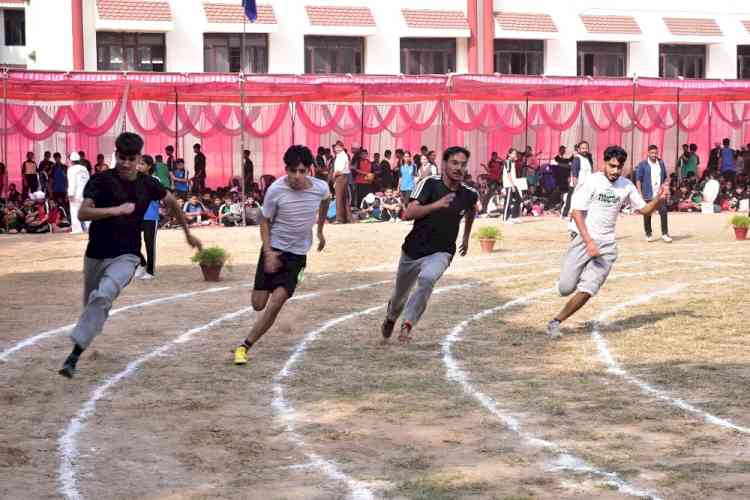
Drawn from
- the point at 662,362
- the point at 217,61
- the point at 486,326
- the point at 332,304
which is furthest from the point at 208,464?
the point at 217,61

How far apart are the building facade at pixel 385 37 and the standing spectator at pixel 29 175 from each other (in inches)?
376

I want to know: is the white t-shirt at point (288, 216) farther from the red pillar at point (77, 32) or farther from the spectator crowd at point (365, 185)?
the red pillar at point (77, 32)

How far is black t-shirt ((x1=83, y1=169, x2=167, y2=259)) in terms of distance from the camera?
31.3 ft

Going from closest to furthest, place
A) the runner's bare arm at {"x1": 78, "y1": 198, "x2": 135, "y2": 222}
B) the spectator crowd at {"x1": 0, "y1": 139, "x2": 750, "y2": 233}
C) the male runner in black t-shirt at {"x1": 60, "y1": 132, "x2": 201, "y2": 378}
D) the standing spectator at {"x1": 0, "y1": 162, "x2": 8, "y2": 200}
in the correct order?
the runner's bare arm at {"x1": 78, "y1": 198, "x2": 135, "y2": 222} < the male runner in black t-shirt at {"x1": 60, "y1": 132, "x2": 201, "y2": 378} < the standing spectator at {"x1": 0, "y1": 162, "x2": 8, "y2": 200} < the spectator crowd at {"x1": 0, "y1": 139, "x2": 750, "y2": 233}

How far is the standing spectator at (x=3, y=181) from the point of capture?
2573 cm

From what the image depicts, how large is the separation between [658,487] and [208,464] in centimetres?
222

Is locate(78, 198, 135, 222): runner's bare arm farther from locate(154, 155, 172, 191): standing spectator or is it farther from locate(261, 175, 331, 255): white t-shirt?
locate(154, 155, 172, 191): standing spectator

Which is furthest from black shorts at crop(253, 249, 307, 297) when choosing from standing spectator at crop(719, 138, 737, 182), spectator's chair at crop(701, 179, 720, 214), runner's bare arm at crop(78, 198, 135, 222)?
standing spectator at crop(719, 138, 737, 182)

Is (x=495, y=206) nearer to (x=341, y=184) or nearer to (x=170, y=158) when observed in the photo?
(x=341, y=184)

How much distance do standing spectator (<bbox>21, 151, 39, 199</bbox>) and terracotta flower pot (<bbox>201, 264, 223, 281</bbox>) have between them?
11.5 metres

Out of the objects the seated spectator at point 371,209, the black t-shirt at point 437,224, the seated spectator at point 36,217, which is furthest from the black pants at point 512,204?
the black t-shirt at point 437,224

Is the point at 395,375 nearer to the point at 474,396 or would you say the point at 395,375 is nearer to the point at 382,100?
the point at 474,396

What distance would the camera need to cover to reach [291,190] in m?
10.5

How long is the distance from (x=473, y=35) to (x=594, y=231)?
29.1m
